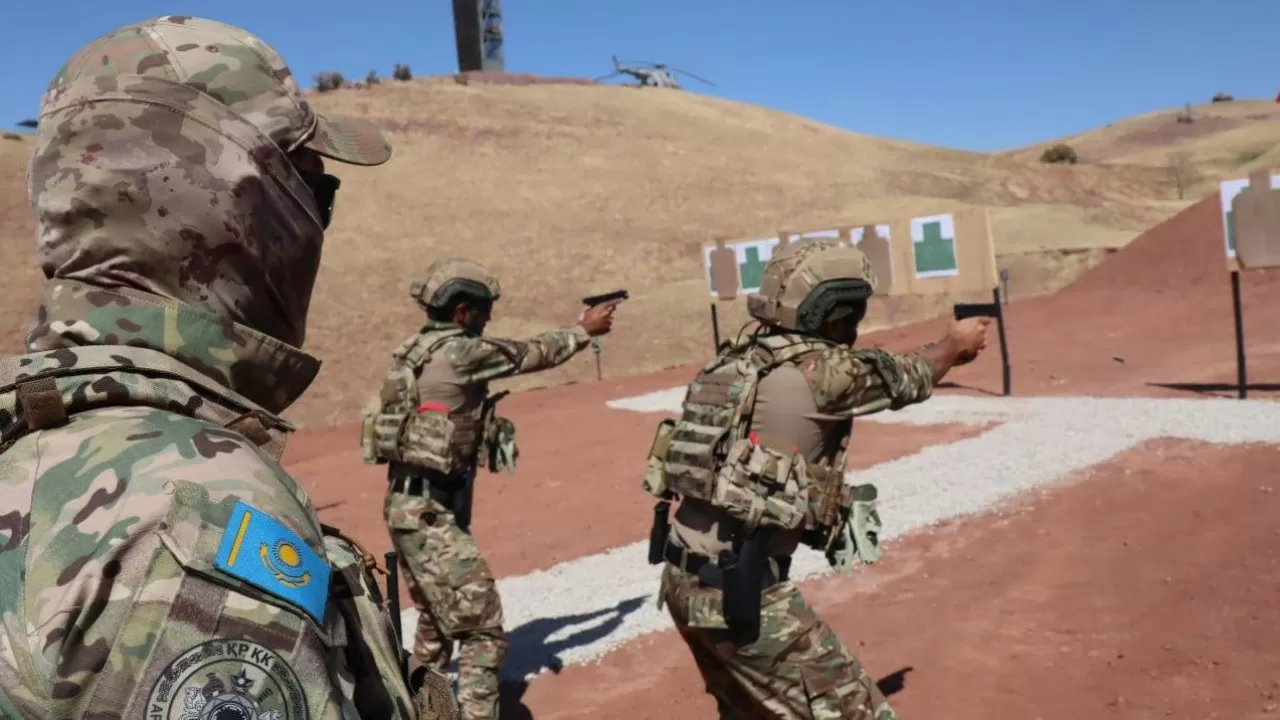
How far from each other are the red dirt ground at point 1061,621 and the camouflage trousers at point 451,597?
0.61m

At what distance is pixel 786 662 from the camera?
3.08 metres

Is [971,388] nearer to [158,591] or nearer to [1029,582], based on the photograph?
[1029,582]

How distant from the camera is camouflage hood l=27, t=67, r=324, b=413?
131 centimetres

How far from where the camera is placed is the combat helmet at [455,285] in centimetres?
481

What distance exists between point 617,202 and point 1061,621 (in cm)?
3372

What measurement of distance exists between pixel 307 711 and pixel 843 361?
245 cm

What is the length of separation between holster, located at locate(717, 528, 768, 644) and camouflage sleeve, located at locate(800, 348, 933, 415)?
52 cm

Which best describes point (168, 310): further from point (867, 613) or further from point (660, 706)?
point (867, 613)

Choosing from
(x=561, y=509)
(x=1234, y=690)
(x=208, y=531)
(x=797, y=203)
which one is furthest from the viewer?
(x=797, y=203)

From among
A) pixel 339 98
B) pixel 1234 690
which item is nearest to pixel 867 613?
pixel 1234 690

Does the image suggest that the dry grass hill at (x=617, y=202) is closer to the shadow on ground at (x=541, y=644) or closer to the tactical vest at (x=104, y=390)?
the shadow on ground at (x=541, y=644)

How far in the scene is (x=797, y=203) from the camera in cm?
3916

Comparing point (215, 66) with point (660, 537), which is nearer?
point (215, 66)

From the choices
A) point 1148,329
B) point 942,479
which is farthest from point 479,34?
point 942,479
